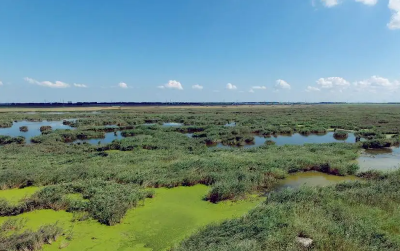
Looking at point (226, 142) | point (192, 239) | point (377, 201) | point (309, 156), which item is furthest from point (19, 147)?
point (377, 201)

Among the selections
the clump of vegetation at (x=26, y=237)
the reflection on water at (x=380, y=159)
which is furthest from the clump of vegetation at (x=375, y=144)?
the clump of vegetation at (x=26, y=237)

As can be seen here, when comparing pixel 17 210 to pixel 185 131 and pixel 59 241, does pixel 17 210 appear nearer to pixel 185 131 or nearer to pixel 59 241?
pixel 59 241

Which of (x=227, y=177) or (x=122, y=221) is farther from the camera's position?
(x=227, y=177)

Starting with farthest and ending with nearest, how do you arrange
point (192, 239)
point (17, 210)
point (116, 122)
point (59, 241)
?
point (116, 122) → point (17, 210) → point (59, 241) → point (192, 239)

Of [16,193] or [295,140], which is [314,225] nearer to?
[16,193]

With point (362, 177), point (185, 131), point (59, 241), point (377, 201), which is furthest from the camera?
point (185, 131)

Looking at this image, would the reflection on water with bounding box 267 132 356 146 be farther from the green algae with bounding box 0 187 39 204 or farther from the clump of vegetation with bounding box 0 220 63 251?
the clump of vegetation with bounding box 0 220 63 251

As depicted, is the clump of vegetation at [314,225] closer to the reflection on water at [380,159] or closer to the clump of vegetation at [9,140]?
the reflection on water at [380,159]
